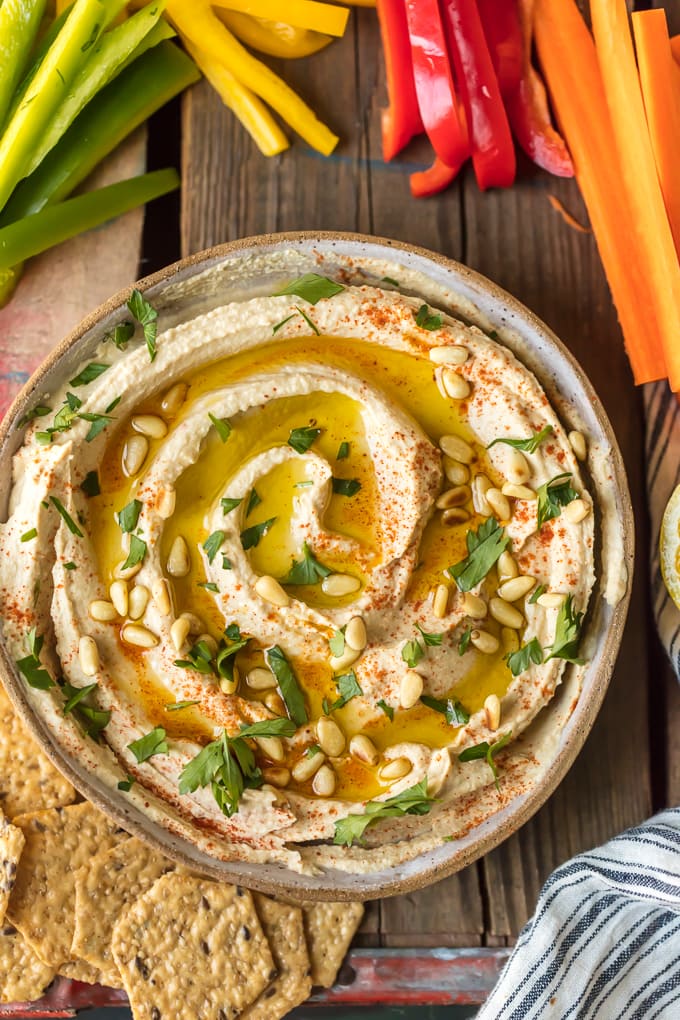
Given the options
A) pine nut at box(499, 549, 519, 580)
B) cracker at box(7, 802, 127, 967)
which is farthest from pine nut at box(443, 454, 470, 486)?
cracker at box(7, 802, 127, 967)

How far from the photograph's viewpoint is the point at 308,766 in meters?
2.66

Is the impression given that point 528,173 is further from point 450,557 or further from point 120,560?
point 120,560

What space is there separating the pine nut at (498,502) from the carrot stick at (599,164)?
0.64 meters

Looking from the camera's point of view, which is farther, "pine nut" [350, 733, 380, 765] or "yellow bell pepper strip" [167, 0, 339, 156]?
"yellow bell pepper strip" [167, 0, 339, 156]

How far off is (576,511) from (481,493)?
0.24 m

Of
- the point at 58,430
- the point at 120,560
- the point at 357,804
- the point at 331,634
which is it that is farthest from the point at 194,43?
the point at 357,804

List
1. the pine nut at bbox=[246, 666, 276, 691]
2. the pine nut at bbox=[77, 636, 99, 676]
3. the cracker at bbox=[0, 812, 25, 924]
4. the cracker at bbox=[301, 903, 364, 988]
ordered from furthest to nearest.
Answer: the cracker at bbox=[301, 903, 364, 988] → the cracker at bbox=[0, 812, 25, 924] → the pine nut at bbox=[246, 666, 276, 691] → the pine nut at bbox=[77, 636, 99, 676]

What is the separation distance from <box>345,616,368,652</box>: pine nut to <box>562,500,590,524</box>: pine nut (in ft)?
1.92

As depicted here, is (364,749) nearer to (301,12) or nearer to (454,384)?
(454,384)

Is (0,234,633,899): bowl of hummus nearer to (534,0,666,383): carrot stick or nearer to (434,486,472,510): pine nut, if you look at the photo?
(434,486,472,510): pine nut

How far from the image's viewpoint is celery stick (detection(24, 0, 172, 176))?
282 cm

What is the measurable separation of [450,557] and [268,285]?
0.85 m

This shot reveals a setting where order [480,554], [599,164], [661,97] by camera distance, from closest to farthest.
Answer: [480,554] < [661,97] < [599,164]

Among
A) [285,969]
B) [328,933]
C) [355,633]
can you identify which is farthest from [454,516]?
[285,969]
